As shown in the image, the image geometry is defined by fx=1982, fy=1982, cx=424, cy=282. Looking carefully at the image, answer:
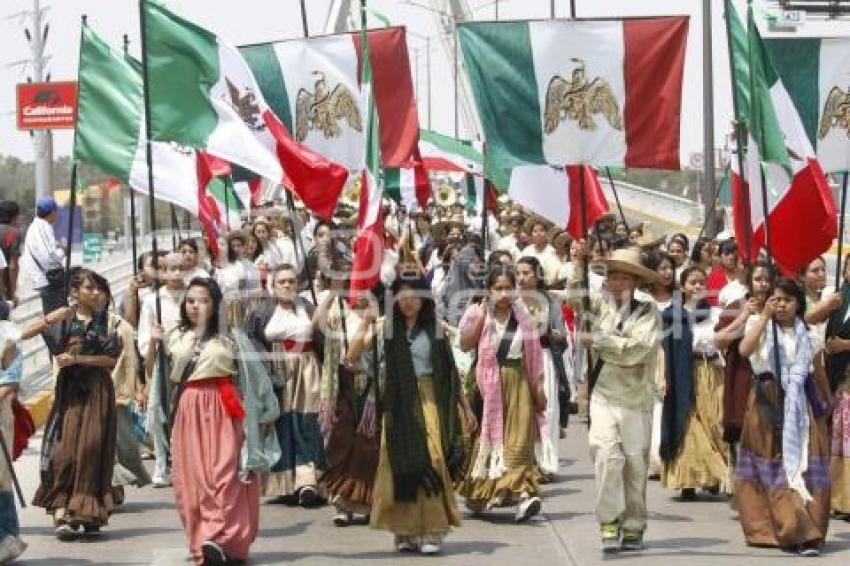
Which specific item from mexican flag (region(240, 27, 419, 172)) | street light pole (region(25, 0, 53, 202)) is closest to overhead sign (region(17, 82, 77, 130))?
street light pole (region(25, 0, 53, 202))

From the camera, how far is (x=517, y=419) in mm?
11445

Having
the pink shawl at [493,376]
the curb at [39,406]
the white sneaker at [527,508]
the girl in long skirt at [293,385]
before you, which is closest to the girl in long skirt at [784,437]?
the white sneaker at [527,508]

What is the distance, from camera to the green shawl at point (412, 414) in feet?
33.6

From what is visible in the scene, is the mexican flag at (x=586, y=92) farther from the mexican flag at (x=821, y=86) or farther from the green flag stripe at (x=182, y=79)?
the green flag stripe at (x=182, y=79)

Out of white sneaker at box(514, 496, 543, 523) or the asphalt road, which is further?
white sneaker at box(514, 496, 543, 523)

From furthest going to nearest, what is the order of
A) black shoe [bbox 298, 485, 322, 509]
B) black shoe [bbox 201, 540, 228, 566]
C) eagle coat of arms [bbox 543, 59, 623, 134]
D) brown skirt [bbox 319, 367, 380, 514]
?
eagle coat of arms [bbox 543, 59, 623, 134], black shoe [bbox 298, 485, 322, 509], brown skirt [bbox 319, 367, 380, 514], black shoe [bbox 201, 540, 228, 566]

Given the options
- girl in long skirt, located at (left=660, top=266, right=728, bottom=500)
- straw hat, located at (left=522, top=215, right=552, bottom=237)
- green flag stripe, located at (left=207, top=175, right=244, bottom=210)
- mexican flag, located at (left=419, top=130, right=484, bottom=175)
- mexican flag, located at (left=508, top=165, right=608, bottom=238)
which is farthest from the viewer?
mexican flag, located at (left=419, top=130, right=484, bottom=175)

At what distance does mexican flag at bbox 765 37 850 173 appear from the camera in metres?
11.7

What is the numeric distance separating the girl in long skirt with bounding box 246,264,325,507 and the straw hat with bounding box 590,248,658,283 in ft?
8.27

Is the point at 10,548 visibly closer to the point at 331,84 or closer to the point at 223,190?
the point at 331,84

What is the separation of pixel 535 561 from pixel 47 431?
2.84m

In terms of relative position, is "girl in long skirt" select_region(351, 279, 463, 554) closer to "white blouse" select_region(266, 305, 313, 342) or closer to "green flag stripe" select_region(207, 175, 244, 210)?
"white blouse" select_region(266, 305, 313, 342)

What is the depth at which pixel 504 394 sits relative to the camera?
11.5 meters

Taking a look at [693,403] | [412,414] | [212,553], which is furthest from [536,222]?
[212,553]
